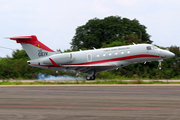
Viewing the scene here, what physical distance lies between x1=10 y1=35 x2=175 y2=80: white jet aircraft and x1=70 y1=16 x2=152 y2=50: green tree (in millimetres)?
29463

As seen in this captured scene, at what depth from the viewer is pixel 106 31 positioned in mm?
60875

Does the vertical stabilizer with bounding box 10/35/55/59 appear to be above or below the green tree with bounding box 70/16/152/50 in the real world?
below

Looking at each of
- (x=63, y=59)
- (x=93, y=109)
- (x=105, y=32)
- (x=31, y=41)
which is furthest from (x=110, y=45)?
(x=93, y=109)

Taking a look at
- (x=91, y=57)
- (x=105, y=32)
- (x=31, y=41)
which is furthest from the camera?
(x=105, y=32)

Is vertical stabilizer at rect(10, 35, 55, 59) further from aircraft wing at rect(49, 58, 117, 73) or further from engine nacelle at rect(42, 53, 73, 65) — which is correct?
aircraft wing at rect(49, 58, 117, 73)

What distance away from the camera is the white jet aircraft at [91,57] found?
87.6 feet

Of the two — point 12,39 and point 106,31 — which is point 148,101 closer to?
point 12,39

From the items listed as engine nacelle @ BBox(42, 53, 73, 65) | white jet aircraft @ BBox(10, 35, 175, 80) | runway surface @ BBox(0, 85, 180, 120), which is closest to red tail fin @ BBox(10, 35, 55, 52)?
white jet aircraft @ BBox(10, 35, 175, 80)

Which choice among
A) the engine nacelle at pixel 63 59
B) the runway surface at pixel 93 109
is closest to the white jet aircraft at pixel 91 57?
the engine nacelle at pixel 63 59

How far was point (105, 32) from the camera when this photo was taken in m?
60.9

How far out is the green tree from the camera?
59.1m

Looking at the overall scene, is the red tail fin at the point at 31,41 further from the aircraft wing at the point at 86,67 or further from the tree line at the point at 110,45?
the tree line at the point at 110,45

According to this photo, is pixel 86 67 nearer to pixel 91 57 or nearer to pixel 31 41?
pixel 91 57

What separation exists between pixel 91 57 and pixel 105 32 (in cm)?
3347
